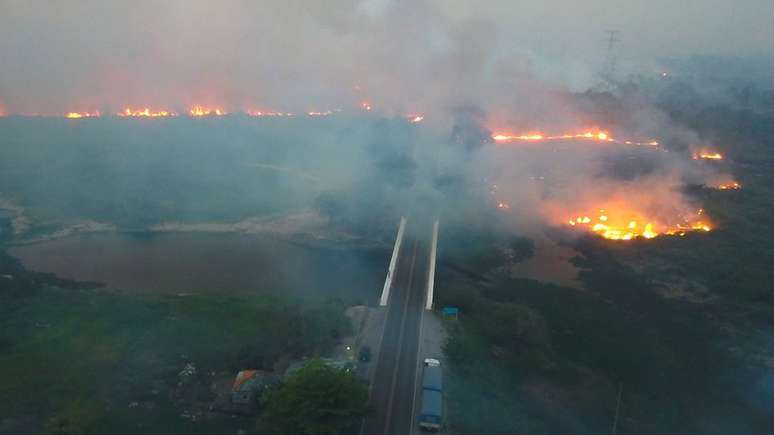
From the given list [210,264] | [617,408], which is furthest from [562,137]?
[617,408]

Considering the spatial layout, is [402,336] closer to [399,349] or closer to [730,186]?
[399,349]

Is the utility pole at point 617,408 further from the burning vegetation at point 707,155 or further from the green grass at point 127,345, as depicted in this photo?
the burning vegetation at point 707,155

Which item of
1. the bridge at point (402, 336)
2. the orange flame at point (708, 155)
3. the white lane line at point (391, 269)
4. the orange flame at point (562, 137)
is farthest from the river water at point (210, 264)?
the orange flame at point (708, 155)

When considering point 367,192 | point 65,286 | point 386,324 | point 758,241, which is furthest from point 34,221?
point 758,241

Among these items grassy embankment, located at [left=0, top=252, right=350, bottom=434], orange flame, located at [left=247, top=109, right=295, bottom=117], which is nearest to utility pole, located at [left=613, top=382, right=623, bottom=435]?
grassy embankment, located at [left=0, top=252, right=350, bottom=434]

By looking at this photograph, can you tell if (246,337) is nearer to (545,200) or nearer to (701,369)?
(701,369)
